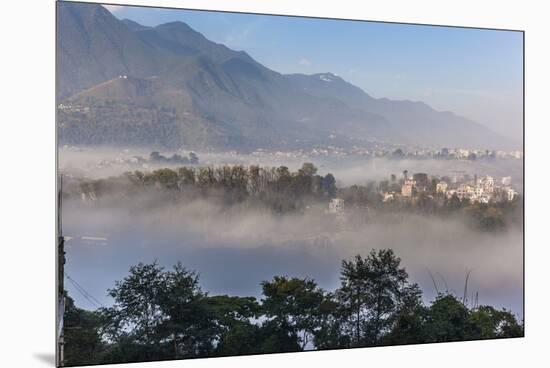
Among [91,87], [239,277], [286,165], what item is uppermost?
[91,87]

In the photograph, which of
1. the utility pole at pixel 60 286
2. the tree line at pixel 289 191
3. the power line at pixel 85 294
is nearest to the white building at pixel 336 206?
the tree line at pixel 289 191

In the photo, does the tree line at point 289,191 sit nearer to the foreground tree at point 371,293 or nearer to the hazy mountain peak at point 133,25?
the foreground tree at point 371,293

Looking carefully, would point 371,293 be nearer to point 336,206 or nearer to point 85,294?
point 336,206

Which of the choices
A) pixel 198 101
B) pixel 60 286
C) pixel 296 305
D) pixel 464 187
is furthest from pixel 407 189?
pixel 60 286

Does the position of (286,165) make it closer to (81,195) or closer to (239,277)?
(239,277)

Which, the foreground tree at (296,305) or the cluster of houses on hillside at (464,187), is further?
the cluster of houses on hillside at (464,187)

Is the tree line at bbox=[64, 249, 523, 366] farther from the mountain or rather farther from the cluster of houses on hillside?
the mountain
